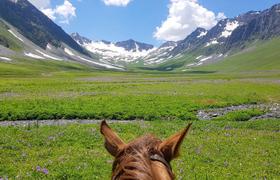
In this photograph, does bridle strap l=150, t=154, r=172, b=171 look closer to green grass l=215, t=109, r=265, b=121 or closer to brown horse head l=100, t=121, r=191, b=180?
brown horse head l=100, t=121, r=191, b=180

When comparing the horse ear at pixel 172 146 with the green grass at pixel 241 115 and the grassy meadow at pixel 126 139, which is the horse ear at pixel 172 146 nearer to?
the grassy meadow at pixel 126 139

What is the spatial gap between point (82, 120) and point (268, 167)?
19.5 metres

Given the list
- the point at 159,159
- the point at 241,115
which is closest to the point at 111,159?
the point at 159,159

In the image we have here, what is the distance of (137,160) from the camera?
270 centimetres

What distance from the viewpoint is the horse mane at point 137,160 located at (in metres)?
2.52

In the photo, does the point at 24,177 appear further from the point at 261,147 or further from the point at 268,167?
the point at 261,147

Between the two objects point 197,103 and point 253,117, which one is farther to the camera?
point 197,103

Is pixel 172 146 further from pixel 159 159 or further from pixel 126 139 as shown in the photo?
pixel 126 139

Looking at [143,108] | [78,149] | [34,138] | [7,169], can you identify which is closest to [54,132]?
[34,138]

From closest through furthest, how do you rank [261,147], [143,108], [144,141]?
1. [144,141]
2. [261,147]
3. [143,108]

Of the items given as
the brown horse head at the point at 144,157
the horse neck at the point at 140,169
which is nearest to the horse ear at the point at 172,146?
the brown horse head at the point at 144,157

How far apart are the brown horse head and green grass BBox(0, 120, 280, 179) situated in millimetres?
10576

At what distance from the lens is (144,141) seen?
3006 mm

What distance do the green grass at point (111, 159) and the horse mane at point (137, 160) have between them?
1077 centimetres
